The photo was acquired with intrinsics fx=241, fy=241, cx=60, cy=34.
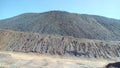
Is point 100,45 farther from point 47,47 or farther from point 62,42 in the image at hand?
point 47,47

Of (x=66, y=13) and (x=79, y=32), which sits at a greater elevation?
(x=66, y=13)

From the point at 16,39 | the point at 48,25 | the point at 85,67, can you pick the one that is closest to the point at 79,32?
the point at 48,25

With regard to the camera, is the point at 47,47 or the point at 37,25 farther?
the point at 37,25

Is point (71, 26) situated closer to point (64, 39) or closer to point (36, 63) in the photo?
point (64, 39)

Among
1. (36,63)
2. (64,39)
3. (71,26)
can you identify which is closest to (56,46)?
(64,39)

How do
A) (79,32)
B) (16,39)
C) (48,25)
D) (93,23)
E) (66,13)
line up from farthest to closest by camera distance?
(66,13)
(93,23)
(48,25)
(79,32)
(16,39)

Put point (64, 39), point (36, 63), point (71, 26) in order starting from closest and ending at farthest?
point (36, 63) < point (64, 39) < point (71, 26)
